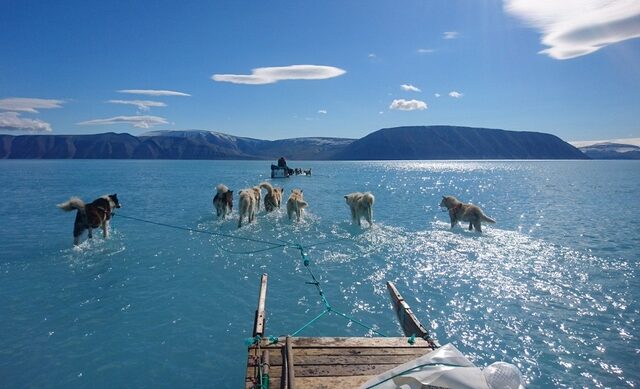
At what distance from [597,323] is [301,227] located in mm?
13819

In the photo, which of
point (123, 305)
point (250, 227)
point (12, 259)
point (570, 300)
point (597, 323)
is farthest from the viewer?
point (250, 227)

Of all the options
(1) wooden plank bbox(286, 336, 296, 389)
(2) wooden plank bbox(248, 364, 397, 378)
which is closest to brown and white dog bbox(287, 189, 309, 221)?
(1) wooden plank bbox(286, 336, 296, 389)

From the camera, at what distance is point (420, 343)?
22.2 feet

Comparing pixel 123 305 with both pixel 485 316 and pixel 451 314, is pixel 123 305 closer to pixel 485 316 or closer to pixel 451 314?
pixel 451 314

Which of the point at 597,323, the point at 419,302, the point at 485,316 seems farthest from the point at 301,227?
the point at 597,323

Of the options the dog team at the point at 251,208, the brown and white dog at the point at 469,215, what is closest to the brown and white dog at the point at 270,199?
the dog team at the point at 251,208

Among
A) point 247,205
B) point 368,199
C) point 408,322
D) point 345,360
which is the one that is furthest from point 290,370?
point 247,205

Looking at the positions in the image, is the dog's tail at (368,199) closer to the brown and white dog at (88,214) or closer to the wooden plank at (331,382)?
the brown and white dog at (88,214)

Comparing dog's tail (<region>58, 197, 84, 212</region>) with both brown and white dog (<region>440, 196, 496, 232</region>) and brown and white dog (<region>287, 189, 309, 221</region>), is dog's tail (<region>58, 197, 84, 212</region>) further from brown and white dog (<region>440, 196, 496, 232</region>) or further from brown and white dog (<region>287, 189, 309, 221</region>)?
brown and white dog (<region>440, 196, 496, 232</region>)

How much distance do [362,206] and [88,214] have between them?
1312cm

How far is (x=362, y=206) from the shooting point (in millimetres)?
20188

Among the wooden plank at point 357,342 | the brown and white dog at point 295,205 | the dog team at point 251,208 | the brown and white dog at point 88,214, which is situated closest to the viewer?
the wooden plank at point 357,342

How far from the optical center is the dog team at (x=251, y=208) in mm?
16312

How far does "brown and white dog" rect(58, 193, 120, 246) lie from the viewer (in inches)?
633
